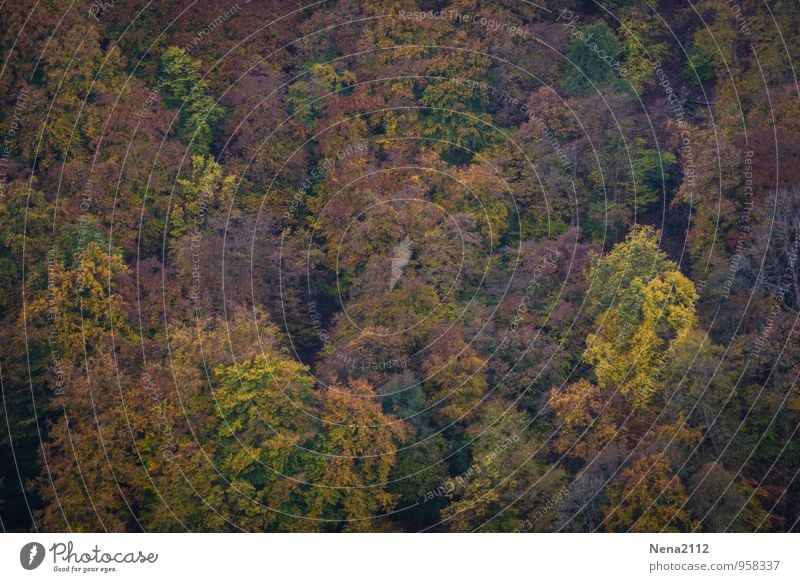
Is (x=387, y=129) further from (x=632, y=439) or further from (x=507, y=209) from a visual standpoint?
(x=632, y=439)

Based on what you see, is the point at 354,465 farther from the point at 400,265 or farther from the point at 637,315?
the point at 637,315

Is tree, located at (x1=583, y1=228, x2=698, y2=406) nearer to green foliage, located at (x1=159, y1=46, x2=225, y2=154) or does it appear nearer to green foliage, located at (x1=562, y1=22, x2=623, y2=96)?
green foliage, located at (x1=562, y1=22, x2=623, y2=96)

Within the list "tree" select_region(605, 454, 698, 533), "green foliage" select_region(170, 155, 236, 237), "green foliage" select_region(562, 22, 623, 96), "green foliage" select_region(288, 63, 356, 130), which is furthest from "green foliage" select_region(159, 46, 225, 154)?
"tree" select_region(605, 454, 698, 533)

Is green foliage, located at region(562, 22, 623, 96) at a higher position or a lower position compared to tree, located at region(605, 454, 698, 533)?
higher

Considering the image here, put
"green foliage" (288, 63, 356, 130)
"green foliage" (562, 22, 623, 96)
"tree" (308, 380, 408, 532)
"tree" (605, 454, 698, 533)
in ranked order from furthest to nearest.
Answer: "green foliage" (562, 22, 623, 96) → "green foliage" (288, 63, 356, 130) → "tree" (308, 380, 408, 532) → "tree" (605, 454, 698, 533)

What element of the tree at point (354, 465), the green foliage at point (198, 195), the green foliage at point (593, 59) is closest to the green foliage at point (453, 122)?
the green foliage at point (593, 59)

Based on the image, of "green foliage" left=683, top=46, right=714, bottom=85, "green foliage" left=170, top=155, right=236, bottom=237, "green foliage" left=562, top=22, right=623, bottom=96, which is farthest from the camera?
"green foliage" left=683, top=46, right=714, bottom=85

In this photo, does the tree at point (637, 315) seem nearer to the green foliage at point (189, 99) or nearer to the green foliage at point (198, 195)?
the green foliage at point (198, 195)

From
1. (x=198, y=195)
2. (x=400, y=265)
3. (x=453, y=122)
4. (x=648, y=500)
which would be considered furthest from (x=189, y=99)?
(x=648, y=500)

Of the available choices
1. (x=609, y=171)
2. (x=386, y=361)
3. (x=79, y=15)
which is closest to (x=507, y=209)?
→ (x=609, y=171)
